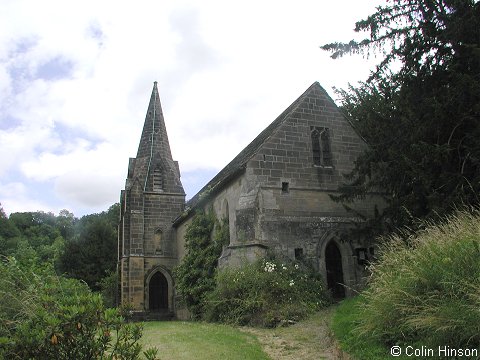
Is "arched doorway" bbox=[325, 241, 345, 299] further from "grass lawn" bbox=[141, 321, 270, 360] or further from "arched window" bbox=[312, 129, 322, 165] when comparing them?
"grass lawn" bbox=[141, 321, 270, 360]

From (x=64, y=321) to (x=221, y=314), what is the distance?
942 cm

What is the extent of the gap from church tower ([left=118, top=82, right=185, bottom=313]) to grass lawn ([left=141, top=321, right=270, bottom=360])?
51.0 feet

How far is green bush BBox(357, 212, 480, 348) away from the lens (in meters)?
5.71

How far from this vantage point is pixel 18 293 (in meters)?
7.61

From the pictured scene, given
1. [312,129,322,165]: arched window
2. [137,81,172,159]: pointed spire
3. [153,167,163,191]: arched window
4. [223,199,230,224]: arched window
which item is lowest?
[223,199,230,224]: arched window

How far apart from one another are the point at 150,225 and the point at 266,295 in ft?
54.5

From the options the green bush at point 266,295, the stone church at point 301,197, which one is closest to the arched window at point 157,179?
the stone church at point 301,197

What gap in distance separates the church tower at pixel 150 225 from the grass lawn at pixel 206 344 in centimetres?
1555

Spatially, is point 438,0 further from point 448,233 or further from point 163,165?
point 163,165

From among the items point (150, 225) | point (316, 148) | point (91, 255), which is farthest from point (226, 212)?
point (91, 255)

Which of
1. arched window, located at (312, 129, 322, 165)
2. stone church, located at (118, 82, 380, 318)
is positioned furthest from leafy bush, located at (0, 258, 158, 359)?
arched window, located at (312, 129, 322, 165)

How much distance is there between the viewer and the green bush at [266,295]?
1322cm

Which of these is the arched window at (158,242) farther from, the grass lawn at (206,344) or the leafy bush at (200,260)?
the grass lawn at (206,344)

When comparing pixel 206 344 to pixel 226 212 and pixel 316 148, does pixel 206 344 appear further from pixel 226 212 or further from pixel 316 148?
pixel 316 148
